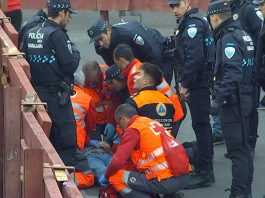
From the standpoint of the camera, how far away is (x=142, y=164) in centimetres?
668

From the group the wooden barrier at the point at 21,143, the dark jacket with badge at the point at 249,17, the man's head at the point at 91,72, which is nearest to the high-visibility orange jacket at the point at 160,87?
the man's head at the point at 91,72

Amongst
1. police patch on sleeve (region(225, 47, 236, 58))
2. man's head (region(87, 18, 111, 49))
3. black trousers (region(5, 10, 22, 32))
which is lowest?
black trousers (region(5, 10, 22, 32))

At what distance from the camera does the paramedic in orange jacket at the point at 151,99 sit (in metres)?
7.24

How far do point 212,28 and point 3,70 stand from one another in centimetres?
194

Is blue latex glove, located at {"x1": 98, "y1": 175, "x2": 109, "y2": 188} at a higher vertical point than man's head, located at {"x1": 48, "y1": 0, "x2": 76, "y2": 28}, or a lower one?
lower

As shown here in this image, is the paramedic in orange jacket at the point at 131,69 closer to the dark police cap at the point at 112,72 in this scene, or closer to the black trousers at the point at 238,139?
the dark police cap at the point at 112,72

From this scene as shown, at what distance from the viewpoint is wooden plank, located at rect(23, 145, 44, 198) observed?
4016mm

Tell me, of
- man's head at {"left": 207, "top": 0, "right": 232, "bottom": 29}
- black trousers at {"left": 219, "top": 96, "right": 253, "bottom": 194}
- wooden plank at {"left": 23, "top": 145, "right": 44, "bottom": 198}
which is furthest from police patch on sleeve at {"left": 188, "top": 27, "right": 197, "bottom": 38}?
wooden plank at {"left": 23, "top": 145, "right": 44, "bottom": 198}

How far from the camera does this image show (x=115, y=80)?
805 cm

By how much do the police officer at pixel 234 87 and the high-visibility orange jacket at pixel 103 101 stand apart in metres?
1.58

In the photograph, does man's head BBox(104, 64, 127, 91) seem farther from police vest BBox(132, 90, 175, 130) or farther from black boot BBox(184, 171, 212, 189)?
black boot BBox(184, 171, 212, 189)

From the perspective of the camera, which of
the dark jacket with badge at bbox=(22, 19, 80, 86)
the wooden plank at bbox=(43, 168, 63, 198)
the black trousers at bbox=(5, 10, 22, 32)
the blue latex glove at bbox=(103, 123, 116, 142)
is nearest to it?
Result: the wooden plank at bbox=(43, 168, 63, 198)

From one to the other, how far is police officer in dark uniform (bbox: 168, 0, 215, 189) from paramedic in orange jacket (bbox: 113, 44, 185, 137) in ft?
0.40

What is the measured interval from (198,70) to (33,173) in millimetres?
3602
